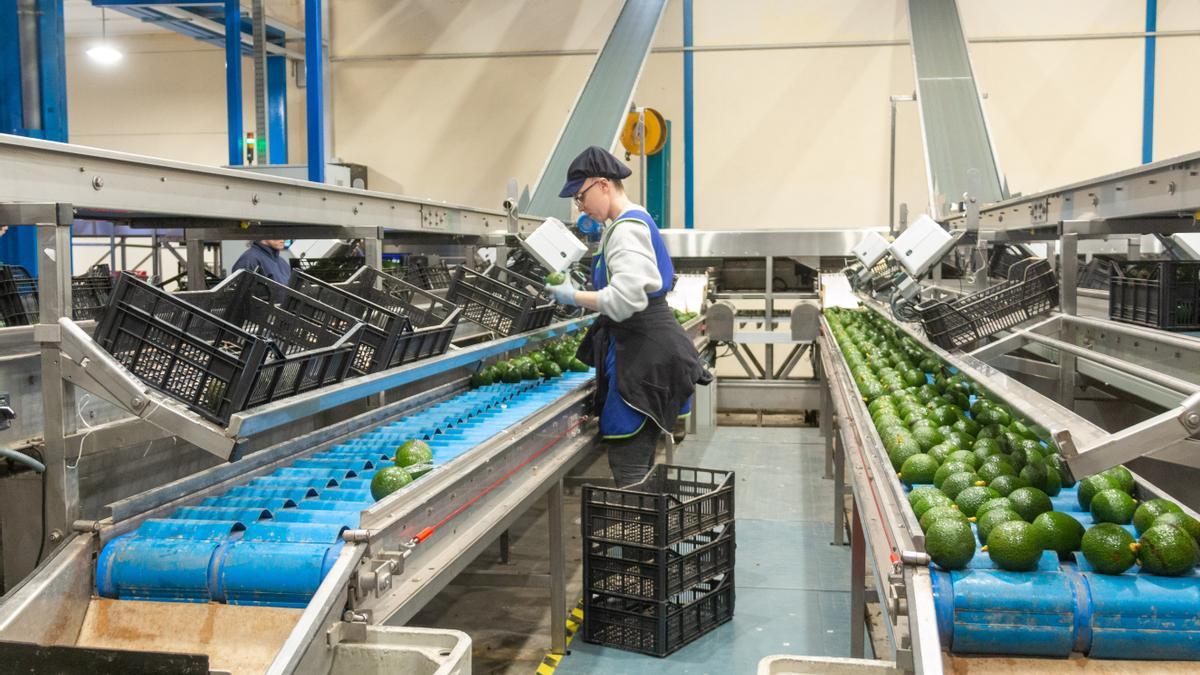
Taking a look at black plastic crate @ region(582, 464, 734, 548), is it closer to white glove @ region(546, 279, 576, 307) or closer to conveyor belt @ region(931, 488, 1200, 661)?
white glove @ region(546, 279, 576, 307)

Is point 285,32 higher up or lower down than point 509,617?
higher up

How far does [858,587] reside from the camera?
142 inches

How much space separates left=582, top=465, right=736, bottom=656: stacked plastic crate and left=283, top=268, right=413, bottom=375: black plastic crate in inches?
44.9

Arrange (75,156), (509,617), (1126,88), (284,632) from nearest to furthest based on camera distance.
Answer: (284,632)
(75,156)
(509,617)
(1126,88)

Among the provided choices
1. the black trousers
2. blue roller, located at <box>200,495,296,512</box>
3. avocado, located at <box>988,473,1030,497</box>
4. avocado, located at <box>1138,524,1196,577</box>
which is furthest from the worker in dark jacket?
avocado, located at <box>1138,524,1196,577</box>

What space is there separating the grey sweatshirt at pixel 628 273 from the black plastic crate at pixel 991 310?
139 centimetres

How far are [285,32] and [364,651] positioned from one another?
11.9m

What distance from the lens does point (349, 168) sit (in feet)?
41.6

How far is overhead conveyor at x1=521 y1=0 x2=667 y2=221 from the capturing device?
8914mm

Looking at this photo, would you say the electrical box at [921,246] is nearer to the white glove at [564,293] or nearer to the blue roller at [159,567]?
the white glove at [564,293]

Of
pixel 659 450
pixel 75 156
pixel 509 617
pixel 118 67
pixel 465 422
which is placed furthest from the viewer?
pixel 118 67

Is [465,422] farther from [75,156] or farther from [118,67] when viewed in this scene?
[118,67]

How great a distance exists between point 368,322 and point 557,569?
4.28ft

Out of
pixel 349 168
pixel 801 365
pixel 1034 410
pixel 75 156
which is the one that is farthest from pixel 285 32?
pixel 1034 410
